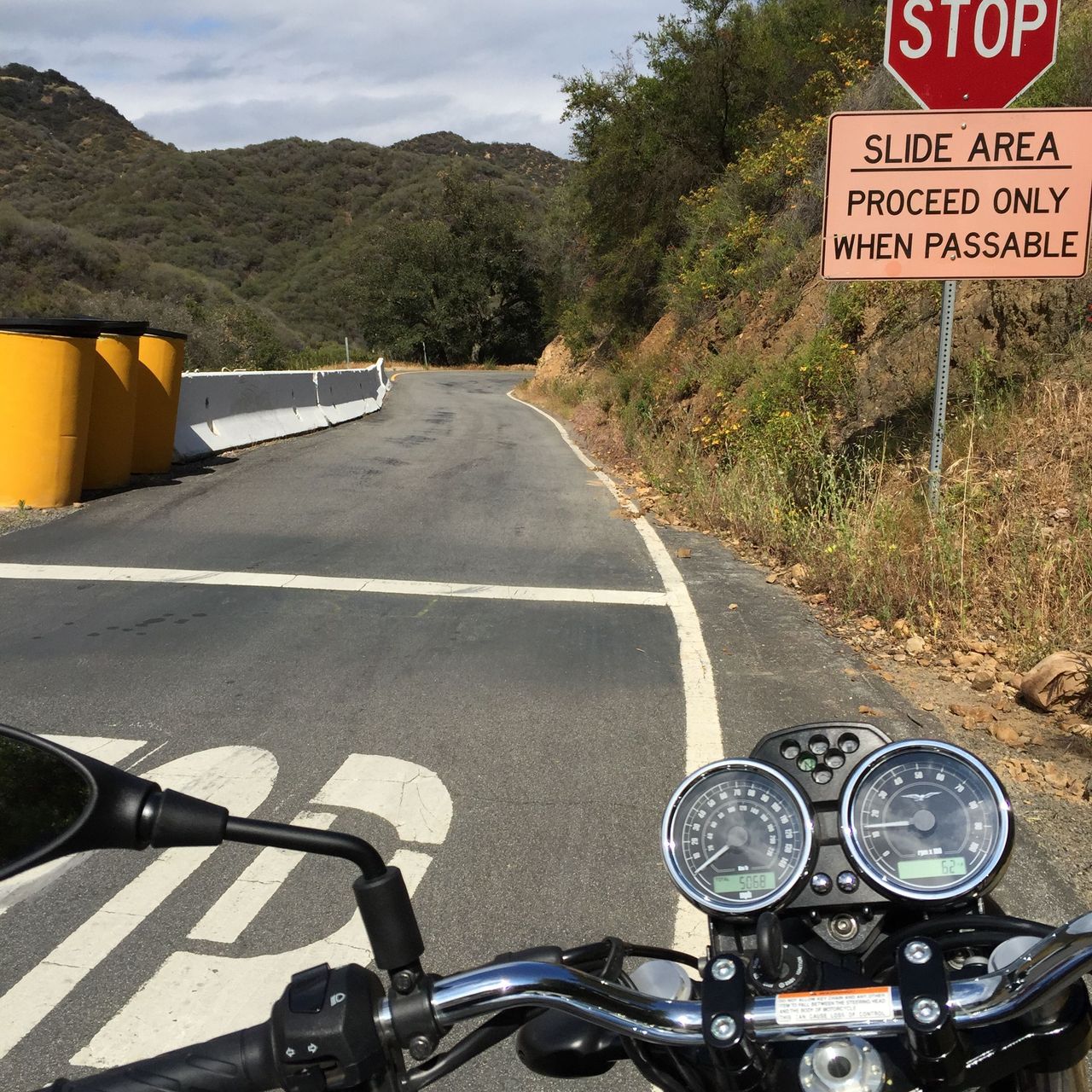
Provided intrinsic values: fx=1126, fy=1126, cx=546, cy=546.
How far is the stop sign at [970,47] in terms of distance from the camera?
7266 mm

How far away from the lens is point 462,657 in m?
6.16

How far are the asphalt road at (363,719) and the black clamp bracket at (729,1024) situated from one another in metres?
1.58

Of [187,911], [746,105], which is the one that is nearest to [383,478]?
[187,911]

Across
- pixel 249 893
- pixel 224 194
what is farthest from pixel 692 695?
pixel 224 194

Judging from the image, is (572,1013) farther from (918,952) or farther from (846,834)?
(846,834)

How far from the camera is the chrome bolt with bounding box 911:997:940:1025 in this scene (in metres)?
1.36

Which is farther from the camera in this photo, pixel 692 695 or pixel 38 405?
pixel 38 405

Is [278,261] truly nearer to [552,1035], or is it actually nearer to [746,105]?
[746,105]

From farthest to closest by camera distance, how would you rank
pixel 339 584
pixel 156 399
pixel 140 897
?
pixel 156 399 → pixel 339 584 → pixel 140 897

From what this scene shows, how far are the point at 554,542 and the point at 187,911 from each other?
6122 millimetres

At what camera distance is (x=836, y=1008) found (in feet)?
4.60

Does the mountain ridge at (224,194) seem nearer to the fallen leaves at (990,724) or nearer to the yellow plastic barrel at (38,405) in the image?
the yellow plastic barrel at (38,405)

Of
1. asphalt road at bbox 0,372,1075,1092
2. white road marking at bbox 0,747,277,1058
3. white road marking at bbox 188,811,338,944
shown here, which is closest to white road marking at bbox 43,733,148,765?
asphalt road at bbox 0,372,1075,1092

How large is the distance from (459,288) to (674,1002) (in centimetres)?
6342
